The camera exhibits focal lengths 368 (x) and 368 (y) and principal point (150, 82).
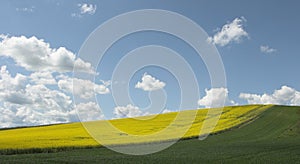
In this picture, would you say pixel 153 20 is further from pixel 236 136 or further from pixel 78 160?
pixel 236 136

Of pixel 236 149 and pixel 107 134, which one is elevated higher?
pixel 107 134

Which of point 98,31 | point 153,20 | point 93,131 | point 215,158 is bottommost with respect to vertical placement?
point 215,158

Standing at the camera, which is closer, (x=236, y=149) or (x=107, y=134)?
(x=236, y=149)

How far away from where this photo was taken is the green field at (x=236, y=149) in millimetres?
26812

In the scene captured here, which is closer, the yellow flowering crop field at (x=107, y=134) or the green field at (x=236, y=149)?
the green field at (x=236, y=149)

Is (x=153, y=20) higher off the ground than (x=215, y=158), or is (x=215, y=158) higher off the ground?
(x=153, y=20)

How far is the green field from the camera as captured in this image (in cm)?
2681

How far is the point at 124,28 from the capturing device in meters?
28.3

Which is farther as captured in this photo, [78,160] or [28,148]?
[28,148]

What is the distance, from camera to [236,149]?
3391cm

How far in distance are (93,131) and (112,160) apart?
25.5m

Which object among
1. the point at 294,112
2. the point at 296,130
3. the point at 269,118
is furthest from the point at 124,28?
the point at 294,112

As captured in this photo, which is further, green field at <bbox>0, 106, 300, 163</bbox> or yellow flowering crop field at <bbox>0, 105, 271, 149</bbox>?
yellow flowering crop field at <bbox>0, 105, 271, 149</bbox>

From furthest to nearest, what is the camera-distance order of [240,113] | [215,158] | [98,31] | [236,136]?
1. [240,113]
2. [236,136]
3. [215,158]
4. [98,31]
